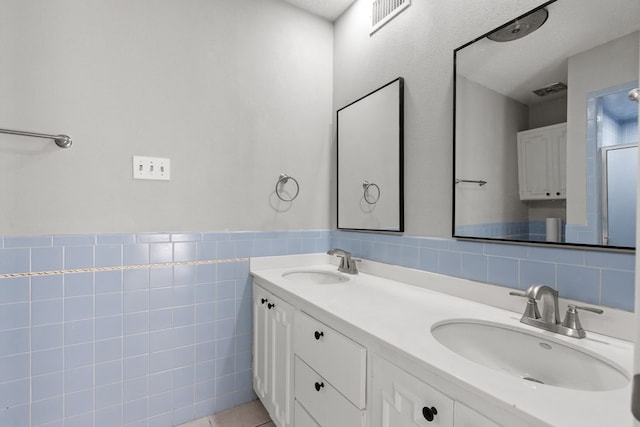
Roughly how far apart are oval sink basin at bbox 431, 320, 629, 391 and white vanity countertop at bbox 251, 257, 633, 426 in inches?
0.9

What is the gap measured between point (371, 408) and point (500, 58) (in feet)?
4.36

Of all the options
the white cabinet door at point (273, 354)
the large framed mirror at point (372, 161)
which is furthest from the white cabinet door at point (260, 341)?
the large framed mirror at point (372, 161)

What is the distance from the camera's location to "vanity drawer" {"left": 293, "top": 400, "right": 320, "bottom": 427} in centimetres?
115

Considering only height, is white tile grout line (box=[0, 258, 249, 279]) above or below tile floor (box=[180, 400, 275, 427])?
above

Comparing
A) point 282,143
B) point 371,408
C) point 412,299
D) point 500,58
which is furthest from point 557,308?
point 282,143

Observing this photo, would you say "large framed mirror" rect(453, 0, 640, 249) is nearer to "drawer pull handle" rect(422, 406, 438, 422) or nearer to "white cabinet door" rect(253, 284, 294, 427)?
"drawer pull handle" rect(422, 406, 438, 422)

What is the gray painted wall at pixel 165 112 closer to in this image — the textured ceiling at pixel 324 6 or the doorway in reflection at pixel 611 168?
the textured ceiling at pixel 324 6

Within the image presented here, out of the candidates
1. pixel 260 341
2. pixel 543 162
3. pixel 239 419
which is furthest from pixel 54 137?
pixel 543 162

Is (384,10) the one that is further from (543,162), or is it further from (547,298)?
(547,298)

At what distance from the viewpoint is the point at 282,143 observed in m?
1.91

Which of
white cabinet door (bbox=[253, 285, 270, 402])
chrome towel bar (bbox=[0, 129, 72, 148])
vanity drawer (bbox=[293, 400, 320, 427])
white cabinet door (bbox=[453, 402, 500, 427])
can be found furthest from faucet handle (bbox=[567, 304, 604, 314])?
chrome towel bar (bbox=[0, 129, 72, 148])

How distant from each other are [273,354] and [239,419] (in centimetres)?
51

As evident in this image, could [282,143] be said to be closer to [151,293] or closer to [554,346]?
[151,293]

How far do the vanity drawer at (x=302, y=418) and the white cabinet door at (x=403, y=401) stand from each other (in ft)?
1.30
